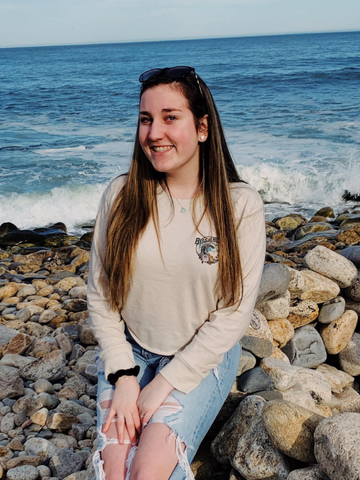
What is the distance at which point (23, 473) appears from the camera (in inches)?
110

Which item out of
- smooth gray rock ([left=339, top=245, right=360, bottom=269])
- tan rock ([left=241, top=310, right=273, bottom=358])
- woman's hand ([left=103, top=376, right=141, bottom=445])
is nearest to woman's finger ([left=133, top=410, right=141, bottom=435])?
woman's hand ([left=103, top=376, right=141, bottom=445])

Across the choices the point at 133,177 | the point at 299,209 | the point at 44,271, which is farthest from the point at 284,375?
the point at 299,209

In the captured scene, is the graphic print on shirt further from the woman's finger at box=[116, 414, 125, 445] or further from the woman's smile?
the woman's finger at box=[116, 414, 125, 445]

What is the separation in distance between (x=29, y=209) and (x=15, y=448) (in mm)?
8860

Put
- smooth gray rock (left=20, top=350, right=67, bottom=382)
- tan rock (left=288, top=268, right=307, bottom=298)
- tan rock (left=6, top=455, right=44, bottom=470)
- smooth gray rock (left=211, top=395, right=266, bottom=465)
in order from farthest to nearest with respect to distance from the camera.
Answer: tan rock (left=288, top=268, right=307, bottom=298)
smooth gray rock (left=20, top=350, right=67, bottom=382)
tan rock (left=6, top=455, right=44, bottom=470)
smooth gray rock (left=211, top=395, right=266, bottom=465)

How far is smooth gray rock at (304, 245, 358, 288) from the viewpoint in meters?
4.21

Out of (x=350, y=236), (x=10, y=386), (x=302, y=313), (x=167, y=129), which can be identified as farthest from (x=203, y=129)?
(x=350, y=236)

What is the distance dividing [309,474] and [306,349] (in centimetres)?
176

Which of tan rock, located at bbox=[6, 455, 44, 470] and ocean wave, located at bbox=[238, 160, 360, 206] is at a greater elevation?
tan rock, located at bbox=[6, 455, 44, 470]

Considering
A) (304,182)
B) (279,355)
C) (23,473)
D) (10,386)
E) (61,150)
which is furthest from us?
(61,150)

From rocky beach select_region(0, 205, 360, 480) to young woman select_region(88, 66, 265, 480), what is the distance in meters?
0.41

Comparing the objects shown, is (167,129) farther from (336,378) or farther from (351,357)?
(351,357)

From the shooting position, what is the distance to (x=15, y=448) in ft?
10.0

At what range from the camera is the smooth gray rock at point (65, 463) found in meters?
2.87
